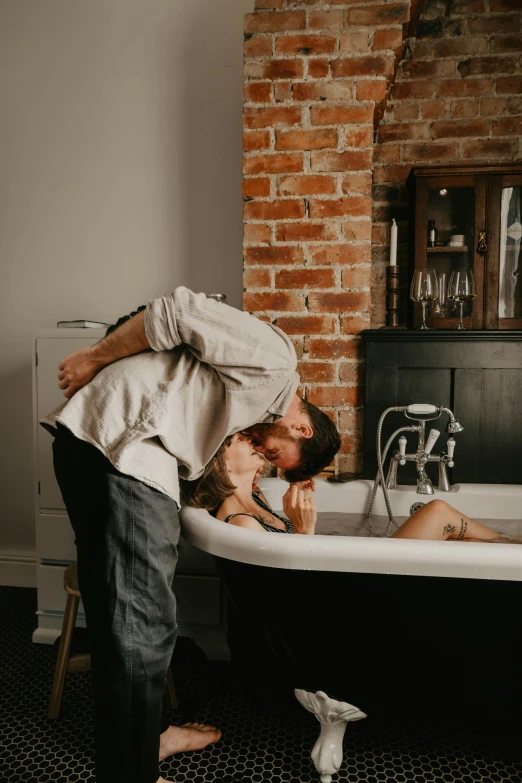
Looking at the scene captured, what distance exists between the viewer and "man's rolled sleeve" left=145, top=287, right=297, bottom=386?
1.04 m

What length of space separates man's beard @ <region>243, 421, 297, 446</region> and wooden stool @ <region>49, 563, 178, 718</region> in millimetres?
706

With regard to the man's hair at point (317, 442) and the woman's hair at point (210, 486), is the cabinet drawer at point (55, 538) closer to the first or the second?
the woman's hair at point (210, 486)

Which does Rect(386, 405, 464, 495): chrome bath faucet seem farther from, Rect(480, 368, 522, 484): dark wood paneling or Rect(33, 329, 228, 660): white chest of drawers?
Rect(33, 329, 228, 660): white chest of drawers

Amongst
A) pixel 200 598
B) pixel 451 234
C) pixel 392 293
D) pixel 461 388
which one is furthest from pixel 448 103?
pixel 200 598

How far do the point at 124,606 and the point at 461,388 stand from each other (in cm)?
147

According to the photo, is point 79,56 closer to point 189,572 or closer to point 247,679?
point 189,572

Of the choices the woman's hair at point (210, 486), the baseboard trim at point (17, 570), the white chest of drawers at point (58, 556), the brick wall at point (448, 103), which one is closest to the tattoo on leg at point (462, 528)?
the woman's hair at point (210, 486)

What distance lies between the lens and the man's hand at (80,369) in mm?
1194

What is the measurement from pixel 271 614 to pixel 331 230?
138 cm

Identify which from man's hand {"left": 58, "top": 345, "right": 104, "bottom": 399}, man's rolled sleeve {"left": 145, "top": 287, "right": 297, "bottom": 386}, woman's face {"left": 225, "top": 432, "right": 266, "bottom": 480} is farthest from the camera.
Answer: woman's face {"left": 225, "top": 432, "right": 266, "bottom": 480}

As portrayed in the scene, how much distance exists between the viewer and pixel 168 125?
93.0 inches

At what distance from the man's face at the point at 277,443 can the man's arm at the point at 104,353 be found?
16.4 inches

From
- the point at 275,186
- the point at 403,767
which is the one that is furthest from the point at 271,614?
the point at 275,186

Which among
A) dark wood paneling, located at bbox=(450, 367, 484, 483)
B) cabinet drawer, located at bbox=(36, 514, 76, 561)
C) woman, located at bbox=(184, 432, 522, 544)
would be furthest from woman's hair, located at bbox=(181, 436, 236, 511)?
dark wood paneling, located at bbox=(450, 367, 484, 483)
